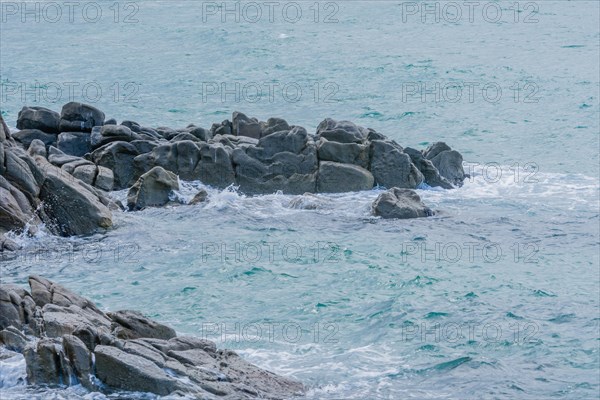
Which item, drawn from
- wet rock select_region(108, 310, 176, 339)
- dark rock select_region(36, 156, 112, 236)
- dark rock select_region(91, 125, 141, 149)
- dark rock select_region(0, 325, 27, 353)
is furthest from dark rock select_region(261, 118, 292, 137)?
dark rock select_region(0, 325, 27, 353)

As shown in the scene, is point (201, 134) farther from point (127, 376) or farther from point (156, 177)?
point (127, 376)

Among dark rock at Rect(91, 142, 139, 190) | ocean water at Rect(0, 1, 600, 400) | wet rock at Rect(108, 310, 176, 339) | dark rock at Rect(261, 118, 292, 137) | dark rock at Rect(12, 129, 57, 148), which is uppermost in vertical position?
dark rock at Rect(261, 118, 292, 137)

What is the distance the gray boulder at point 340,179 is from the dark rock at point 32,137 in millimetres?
7575

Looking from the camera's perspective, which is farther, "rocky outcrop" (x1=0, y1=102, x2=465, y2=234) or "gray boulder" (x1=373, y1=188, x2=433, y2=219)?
"rocky outcrop" (x1=0, y1=102, x2=465, y2=234)

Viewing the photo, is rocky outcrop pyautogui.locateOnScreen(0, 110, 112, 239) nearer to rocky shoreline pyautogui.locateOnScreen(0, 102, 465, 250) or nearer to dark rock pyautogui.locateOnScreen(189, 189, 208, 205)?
rocky shoreline pyautogui.locateOnScreen(0, 102, 465, 250)

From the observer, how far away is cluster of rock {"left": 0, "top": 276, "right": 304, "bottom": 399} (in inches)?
653

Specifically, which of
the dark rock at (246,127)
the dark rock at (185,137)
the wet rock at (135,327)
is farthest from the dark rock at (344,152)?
the wet rock at (135,327)

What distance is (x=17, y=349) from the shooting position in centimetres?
1744

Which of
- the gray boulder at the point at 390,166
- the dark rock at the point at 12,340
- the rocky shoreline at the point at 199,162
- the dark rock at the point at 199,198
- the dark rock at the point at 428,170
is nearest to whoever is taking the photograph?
the dark rock at the point at 12,340

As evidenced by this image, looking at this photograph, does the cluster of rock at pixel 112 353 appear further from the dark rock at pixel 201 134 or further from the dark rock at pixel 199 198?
the dark rock at pixel 201 134

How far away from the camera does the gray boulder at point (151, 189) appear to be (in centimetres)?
2828

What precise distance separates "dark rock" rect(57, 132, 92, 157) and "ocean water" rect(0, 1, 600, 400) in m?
2.89

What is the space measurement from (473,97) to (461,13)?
16.0m

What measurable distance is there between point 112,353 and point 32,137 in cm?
1633
